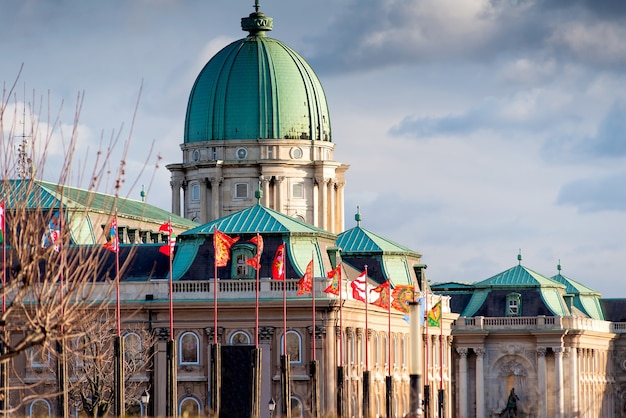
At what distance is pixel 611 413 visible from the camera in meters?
198

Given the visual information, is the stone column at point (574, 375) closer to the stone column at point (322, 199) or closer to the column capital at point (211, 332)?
the stone column at point (322, 199)

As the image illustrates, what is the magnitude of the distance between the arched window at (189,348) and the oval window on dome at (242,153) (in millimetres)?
46241

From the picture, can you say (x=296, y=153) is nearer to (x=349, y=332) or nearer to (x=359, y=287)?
(x=349, y=332)

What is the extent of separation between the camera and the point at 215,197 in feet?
576

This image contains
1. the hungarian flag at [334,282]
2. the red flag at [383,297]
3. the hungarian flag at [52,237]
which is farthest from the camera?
the red flag at [383,297]

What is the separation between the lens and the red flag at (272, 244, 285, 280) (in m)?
121

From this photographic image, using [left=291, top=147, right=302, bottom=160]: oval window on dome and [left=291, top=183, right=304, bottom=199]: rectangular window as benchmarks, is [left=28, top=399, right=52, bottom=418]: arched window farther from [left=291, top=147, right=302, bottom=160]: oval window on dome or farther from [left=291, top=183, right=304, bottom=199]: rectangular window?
[left=291, top=183, right=304, bottom=199]: rectangular window

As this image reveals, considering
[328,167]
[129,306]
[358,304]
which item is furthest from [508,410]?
[129,306]

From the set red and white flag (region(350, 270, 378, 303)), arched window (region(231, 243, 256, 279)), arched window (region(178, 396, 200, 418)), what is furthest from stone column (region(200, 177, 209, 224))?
red and white flag (region(350, 270, 378, 303))

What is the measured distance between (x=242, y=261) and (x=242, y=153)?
4588cm

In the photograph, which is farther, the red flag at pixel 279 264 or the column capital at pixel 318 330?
the column capital at pixel 318 330

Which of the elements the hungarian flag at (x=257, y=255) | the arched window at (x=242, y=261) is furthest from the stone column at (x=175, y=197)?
the hungarian flag at (x=257, y=255)

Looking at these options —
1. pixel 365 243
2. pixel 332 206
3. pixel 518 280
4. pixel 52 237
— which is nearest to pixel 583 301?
pixel 518 280

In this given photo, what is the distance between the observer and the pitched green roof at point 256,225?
431ft
